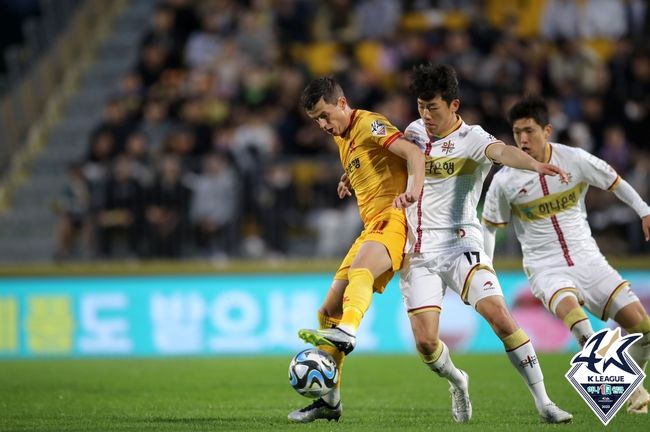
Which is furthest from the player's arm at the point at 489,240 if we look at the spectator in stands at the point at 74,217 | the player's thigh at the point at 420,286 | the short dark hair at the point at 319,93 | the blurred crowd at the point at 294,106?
the spectator in stands at the point at 74,217

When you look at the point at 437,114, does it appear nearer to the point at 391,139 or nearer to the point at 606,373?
the point at 391,139

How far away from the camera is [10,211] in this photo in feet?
66.9

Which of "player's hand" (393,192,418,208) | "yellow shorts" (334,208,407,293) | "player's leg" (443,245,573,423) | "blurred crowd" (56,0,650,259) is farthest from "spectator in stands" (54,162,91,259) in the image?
"player's hand" (393,192,418,208)

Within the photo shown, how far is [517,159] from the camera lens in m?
7.93

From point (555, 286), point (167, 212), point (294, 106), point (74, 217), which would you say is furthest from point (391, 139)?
point (74, 217)

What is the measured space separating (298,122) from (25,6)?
9878 mm

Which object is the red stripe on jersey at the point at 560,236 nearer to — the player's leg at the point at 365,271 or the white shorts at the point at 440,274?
the white shorts at the point at 440,274

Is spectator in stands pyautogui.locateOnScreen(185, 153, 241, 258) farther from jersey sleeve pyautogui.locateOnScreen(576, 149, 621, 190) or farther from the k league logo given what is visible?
the k league logo

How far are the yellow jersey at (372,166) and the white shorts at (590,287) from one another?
5.57 feet

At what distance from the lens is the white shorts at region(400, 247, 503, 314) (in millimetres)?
8344

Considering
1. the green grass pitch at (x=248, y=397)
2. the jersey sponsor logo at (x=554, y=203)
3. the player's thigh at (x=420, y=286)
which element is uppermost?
the jersey sponsor logo at (x=554, y=203)

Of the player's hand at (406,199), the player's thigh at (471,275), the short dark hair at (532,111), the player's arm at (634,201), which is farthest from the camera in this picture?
the short dark hair at (532,111)

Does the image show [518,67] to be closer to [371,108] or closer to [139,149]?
[371,108]

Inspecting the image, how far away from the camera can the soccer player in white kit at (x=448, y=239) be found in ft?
27.0
